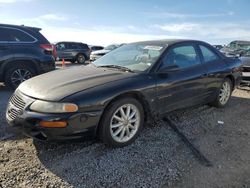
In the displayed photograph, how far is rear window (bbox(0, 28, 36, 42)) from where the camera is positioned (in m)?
7.15

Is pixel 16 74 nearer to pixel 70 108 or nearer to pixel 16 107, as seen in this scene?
pixel 16 107

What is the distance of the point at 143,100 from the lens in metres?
4.01

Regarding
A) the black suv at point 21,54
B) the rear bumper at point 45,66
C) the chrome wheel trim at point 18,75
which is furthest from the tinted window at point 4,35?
the rear bumper at point 45,66

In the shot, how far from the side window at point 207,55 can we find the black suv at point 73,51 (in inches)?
636

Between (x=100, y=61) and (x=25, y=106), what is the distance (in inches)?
75.7

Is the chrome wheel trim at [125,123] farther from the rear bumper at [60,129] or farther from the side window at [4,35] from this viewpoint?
the side window at [4,35]

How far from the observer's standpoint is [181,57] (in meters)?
4.73

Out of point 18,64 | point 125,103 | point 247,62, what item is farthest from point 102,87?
point 247,62

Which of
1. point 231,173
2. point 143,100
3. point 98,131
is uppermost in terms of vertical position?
point 143,100

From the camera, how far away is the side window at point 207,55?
528 centimetres

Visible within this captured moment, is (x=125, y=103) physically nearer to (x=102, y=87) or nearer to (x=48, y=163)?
(x=102, y=87)

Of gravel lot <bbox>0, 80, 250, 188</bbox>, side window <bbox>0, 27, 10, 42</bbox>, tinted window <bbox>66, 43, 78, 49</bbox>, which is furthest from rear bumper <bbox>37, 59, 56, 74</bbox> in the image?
tinted window <bbox>66, 43, 78, 49</bbox>

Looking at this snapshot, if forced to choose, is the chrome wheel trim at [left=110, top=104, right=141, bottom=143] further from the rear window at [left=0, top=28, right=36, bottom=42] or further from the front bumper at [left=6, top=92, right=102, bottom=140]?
the rear window at [left=0, top=28, right=36, bottom=42]

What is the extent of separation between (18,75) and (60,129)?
465 centimetres
